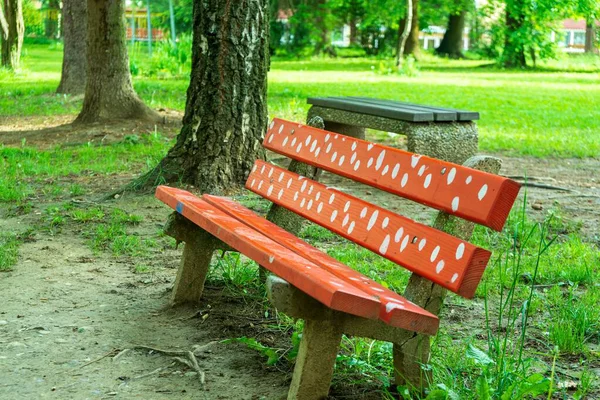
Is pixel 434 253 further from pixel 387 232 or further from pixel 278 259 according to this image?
pixel 278 259

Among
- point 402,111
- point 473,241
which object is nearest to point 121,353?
point 473,241

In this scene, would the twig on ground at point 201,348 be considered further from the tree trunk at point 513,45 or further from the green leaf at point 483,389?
the tree trunk at point 513,45

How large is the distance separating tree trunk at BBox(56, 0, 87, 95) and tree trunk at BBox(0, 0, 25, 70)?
15.8 ft

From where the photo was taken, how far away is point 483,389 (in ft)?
8.93

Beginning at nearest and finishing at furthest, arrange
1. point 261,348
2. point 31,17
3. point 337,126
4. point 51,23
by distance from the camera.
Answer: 1. point 261,348
2. point 337,126
3. point 31,17
4. point 51,23

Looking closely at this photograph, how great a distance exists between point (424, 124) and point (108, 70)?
4396 millimetres

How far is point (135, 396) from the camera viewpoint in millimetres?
3234

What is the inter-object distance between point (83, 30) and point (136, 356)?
10344 mm

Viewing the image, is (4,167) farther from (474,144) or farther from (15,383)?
(15,383)

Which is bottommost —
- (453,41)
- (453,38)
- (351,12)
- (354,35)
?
(453,41)

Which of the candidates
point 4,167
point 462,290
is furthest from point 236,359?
point 4,167

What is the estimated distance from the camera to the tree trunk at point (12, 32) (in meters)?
18.0

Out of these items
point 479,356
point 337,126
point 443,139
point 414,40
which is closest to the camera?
point 479,356

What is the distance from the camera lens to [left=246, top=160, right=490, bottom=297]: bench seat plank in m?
2.73
